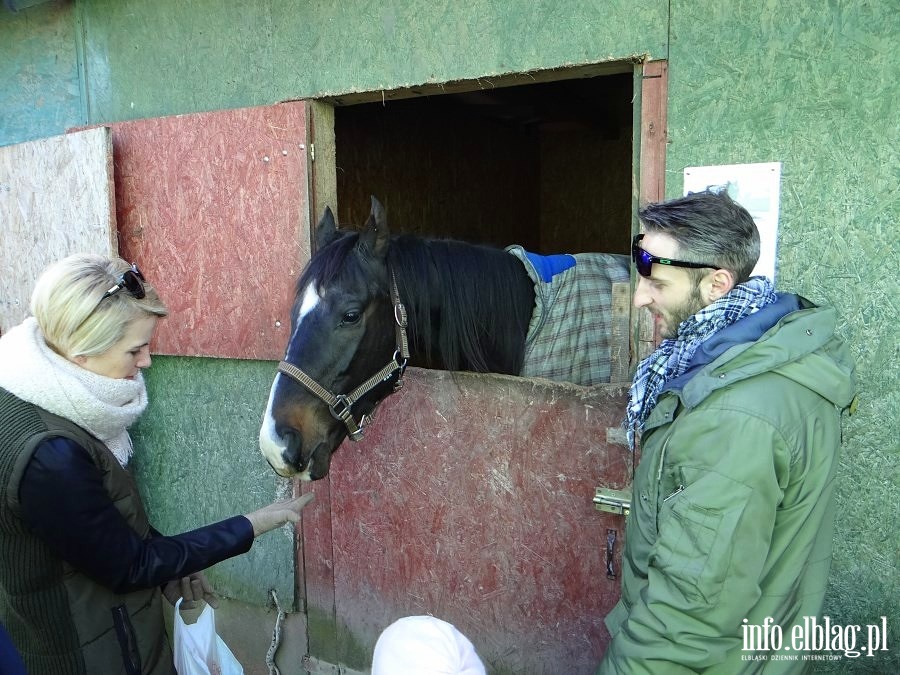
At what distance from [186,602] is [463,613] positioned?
3.92ft

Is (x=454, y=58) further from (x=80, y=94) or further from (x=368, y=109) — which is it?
(x=80, y=94)

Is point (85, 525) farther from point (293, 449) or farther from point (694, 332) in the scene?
point (694, 332)

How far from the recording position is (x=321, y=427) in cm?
210

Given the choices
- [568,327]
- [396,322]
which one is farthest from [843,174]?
[396,322]

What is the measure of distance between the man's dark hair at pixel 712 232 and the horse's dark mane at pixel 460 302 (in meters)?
1.10

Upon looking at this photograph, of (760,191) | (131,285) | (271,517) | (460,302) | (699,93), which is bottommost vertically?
(271,517)

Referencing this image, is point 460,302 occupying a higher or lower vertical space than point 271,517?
higher

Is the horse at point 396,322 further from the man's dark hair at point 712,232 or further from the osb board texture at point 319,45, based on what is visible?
the man's dark hair at point 712,232

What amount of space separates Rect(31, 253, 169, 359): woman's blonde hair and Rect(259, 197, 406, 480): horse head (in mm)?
645

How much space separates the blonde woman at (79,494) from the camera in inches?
52.2

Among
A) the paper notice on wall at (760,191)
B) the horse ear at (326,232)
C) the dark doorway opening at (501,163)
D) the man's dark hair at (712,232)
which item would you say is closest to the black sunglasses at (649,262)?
the man's dark hair at (712,232)

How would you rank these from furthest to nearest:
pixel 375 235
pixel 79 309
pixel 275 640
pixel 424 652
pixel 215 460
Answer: pixel 215 460
pixel 275 640
pixel 375 235
pixel 79 309
pixel 424 652

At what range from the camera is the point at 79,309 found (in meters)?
1.43

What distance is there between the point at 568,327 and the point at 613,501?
709 millimetres
